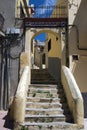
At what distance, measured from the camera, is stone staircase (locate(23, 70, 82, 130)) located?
866 cm

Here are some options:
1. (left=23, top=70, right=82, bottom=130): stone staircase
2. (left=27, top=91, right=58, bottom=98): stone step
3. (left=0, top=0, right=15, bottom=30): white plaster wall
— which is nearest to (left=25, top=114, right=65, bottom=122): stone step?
(left=23, top=70, right=82, bottom=130): stone staircase

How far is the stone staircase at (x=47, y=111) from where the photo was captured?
28.4ft

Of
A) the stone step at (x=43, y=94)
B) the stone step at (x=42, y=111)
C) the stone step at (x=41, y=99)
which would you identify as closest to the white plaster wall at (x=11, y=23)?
the stone step at (x=43, y=94)

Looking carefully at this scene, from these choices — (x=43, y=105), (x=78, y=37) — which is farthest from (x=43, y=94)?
(x=78, y=37)

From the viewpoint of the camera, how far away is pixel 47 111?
9570 mm

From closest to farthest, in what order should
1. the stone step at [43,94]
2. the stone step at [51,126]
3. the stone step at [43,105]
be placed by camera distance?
1. the stone step at [51,126]
2. the stone step at [43,105]
3. the stone step at [43,94]

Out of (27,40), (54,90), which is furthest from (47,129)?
(27,40)

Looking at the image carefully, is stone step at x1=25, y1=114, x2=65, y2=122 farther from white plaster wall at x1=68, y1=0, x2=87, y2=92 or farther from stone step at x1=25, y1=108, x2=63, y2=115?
white plaster wall at x1=68, y1=0, x2=87, y2=92

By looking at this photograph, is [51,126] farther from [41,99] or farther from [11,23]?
[11,23]

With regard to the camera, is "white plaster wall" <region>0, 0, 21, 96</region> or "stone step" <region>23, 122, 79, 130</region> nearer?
"stone step" <region>23, 122, 79, 130</region>

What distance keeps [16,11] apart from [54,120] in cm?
716

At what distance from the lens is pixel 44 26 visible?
46.2 feet

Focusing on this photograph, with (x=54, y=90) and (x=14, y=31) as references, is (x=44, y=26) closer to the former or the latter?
(x=14, y=31)

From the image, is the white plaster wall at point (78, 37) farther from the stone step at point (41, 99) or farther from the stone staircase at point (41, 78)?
the stone step at point (41, 99)
